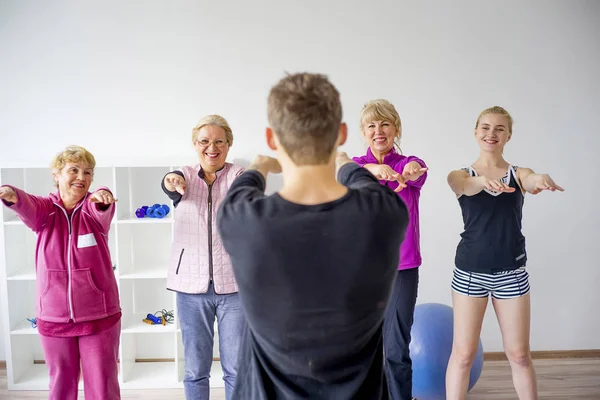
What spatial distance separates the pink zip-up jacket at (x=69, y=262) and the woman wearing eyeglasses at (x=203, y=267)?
31cm

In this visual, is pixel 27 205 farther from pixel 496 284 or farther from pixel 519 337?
pixel 519 337

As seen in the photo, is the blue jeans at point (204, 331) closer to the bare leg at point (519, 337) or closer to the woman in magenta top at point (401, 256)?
the woman in magenta top at point (401, 256)

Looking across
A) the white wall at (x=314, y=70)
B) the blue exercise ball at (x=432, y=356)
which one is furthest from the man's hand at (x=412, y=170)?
the white wall at (x=314, y=70)

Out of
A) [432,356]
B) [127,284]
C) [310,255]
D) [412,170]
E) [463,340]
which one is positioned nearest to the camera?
[310,255]

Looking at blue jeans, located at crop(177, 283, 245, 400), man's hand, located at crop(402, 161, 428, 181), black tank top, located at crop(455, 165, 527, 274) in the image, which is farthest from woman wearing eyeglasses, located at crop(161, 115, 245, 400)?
black tank top, located at crop(455, 165, 527, 274)

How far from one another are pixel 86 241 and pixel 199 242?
49 cm

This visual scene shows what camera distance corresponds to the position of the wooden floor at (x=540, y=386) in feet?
9.93

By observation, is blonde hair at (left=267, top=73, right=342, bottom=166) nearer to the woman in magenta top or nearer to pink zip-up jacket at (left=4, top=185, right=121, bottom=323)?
the woman in magenta top

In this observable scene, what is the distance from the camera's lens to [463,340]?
244 cm

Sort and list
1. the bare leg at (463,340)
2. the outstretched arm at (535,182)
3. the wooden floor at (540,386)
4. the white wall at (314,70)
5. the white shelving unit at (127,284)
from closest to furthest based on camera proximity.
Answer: the outstretched arm at (535,182)
the bare leg at (463,340)
the wooden floor at (540,386)
the white shelving unit at (127,284)
the white wall at (314,70)

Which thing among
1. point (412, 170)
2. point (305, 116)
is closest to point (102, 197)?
point (412, 170)

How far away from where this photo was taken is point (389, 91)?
135 inches

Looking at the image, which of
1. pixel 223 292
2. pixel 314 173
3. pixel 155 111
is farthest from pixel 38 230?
pixel 314 173

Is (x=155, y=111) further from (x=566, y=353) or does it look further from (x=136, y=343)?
(x=566, y=353)
